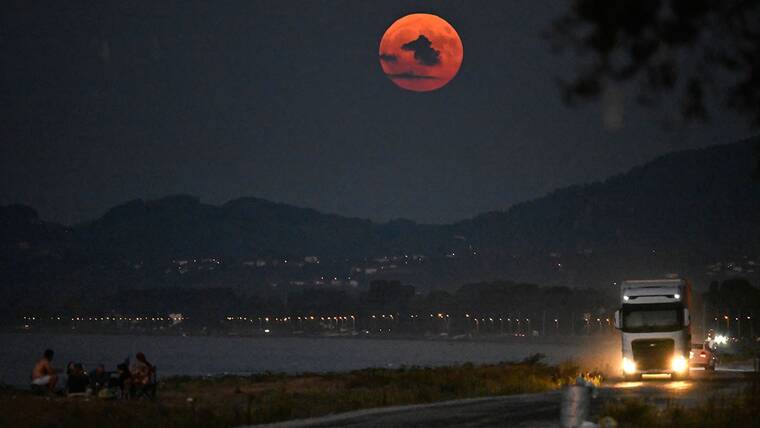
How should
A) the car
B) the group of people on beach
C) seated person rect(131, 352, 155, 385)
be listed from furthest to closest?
1. the car
2. seated person rect(131, 352, 155, 385)
3. the group of people on beach

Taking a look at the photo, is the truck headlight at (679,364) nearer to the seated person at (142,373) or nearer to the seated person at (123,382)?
the seated person at (142,373)

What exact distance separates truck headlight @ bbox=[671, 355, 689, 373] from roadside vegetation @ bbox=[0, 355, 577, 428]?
373 cm

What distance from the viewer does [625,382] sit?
42938 millimetres

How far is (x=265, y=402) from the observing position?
33094 mm

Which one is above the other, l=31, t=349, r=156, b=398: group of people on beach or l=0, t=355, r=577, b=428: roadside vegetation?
l=31, t=349, r=156, b=398: group of people on beach

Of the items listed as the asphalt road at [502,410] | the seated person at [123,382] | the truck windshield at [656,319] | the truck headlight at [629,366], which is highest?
the truck windshield at [656,319]

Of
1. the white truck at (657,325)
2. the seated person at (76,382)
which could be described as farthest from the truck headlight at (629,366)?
the seated person at (76,382)

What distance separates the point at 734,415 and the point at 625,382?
18.8 metres

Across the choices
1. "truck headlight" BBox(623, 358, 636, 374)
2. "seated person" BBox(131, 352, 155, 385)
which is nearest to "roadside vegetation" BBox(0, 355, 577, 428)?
"seated person" BBox(131, 352, 155, 385)

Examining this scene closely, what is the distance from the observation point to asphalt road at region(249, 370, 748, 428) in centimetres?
2525

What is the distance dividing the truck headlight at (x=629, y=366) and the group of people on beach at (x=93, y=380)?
58.9 ft

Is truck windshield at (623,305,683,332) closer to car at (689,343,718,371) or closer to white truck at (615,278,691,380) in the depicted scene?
white truck at (615,278,691,380)

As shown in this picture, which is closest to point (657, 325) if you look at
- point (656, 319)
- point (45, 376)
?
point (656, 319)

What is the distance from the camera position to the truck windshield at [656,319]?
4319 centimetres
